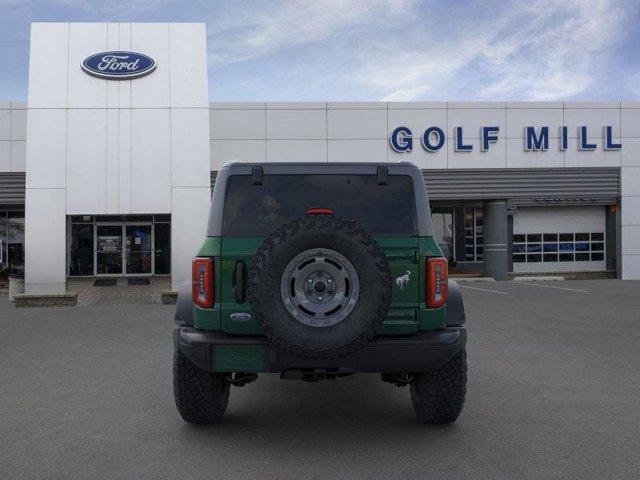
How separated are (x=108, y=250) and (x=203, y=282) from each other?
2507 cm

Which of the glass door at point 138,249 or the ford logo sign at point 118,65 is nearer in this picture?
the ford logo sign at point 118,65

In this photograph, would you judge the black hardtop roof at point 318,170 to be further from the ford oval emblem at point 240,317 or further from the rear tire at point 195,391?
the rear tire at point 195,391

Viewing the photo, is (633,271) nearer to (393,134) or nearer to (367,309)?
Result: (393,134)

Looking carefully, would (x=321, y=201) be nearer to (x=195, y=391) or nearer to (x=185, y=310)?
(x=185, y=310)

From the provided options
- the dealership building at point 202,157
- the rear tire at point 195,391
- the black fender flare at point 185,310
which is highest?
the dealership building at point 202,157

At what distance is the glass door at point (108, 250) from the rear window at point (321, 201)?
24754mm

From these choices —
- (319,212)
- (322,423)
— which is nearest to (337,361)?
(319,212)

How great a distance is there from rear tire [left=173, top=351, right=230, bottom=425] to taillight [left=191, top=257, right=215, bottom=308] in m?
0.61

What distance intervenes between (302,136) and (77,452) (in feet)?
74.2

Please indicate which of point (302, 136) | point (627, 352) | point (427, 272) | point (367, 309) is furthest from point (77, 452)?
point (302, 136)

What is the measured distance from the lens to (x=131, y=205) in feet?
62.8

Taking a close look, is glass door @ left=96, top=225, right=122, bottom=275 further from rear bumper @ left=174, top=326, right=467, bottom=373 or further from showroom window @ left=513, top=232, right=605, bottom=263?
rear bumper @ left=174, top=326, right=467, bottom=373

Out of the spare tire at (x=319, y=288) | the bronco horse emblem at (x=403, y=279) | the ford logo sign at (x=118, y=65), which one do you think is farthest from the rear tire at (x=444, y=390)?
the ford logo sign at (x=118, y=65)

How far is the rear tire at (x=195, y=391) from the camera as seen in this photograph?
4871mm
